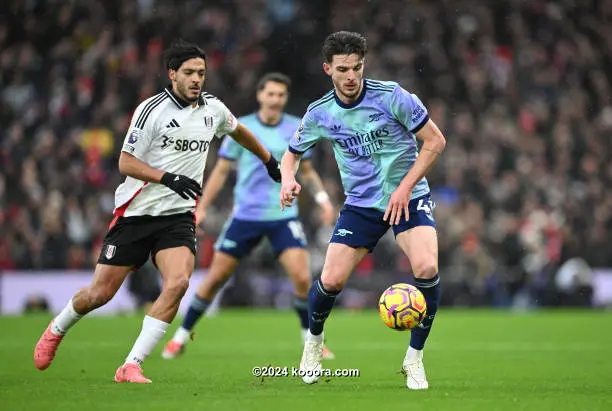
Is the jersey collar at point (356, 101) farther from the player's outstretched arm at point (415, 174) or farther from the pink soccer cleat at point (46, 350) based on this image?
the pink soccer cleat at point (46, 350)

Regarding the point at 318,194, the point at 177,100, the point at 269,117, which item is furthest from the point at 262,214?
the point at 177,100

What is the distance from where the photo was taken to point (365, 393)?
7.54 m

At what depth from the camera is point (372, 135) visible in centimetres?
800

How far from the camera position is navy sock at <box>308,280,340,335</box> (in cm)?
819

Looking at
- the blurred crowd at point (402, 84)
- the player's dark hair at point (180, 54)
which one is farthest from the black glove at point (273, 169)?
the blurred crowd at point (402, 84)

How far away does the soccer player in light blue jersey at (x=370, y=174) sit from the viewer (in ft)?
25.6

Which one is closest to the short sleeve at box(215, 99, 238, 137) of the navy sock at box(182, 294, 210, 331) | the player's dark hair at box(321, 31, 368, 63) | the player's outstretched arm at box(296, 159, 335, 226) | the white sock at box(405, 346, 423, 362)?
the player's dark hair at box(321, 31, 368, 63)

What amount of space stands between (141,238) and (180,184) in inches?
26.7

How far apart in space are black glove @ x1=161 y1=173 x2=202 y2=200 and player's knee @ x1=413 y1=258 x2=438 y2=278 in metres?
1.78

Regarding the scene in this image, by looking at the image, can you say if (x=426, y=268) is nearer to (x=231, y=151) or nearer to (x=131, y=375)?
(x=131, y=375)

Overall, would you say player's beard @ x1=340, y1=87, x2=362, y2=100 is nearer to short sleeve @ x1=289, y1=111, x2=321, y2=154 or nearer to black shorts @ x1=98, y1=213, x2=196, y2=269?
short sleeve @ x1=289, y1=111, x2=321, y2=154

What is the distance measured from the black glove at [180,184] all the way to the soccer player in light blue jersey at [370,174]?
2.25ft

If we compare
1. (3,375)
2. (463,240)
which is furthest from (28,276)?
(3,375)

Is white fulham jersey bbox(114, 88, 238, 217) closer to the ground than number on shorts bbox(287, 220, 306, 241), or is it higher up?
higher up
